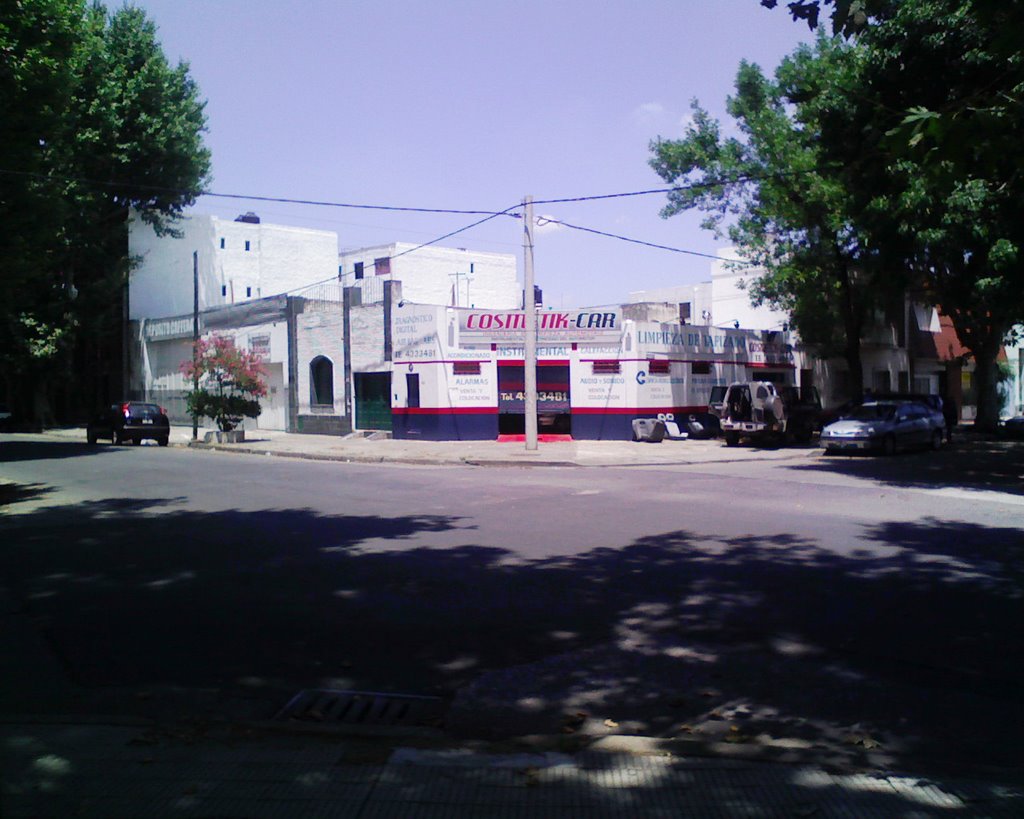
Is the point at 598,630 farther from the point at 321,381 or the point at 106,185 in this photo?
the point at 106,185

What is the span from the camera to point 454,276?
47.4 metres

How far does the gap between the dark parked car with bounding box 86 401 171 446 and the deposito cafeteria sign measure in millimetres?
11611

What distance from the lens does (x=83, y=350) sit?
49969mm

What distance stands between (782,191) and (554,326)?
851cm

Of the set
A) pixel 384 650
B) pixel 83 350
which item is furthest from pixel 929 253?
pixel 83 350

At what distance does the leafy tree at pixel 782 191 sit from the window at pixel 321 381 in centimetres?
1402

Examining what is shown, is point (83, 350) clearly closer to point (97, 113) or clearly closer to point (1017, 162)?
point (97, 113)

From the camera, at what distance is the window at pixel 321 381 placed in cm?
3394

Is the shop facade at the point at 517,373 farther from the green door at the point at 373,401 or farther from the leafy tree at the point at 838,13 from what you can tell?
the leafy tree at the point at 838,13

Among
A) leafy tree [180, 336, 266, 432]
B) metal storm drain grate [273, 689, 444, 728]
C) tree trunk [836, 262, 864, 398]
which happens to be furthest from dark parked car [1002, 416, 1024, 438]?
metal storm drain grate [273, 689, 444, 728]

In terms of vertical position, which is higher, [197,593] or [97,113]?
[97,113]

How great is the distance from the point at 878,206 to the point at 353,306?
1999 cm

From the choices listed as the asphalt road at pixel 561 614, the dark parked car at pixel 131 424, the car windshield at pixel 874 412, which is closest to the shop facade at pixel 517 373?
the car windshield at pixel 874 412

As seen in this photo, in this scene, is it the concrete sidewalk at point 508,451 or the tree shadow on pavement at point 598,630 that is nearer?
the tree shadow on pavement at point 598,630
